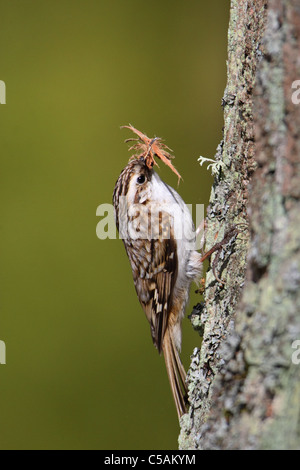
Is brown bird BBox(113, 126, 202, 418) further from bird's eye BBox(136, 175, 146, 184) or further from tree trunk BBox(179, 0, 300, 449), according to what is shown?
tree trunk BBox(179, 0, 300, 449)

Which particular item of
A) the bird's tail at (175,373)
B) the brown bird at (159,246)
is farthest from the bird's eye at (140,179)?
the bird's tail at (175,373)

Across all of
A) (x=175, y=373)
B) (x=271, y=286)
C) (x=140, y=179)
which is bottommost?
(x=175, y=373)

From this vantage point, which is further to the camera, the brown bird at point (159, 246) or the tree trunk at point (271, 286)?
the brown bird at point (159, 246)

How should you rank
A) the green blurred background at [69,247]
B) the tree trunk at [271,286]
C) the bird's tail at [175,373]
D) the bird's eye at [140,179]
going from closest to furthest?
1. the tree trunk at [271,286]
2. the bird's tail at [175,373]
3. the bird's eye at [140,179]
4. the green blurred background at [69,247]

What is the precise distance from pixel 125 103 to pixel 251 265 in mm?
1735

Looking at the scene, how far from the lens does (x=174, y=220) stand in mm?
1588

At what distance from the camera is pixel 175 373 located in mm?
1565

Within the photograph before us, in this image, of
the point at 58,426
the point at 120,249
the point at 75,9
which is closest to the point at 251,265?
the point at 120,249

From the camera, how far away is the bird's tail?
147cm

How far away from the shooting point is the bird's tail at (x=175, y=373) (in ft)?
4.83

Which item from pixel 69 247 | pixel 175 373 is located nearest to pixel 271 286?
pixel 175 373

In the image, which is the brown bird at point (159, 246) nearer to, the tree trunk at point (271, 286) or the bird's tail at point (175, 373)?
the bird's tail at point (175, 373)

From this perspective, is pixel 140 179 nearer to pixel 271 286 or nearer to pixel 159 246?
pixel 159 246

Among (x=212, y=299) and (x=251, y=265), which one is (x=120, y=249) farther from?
(x=251, y=265)
